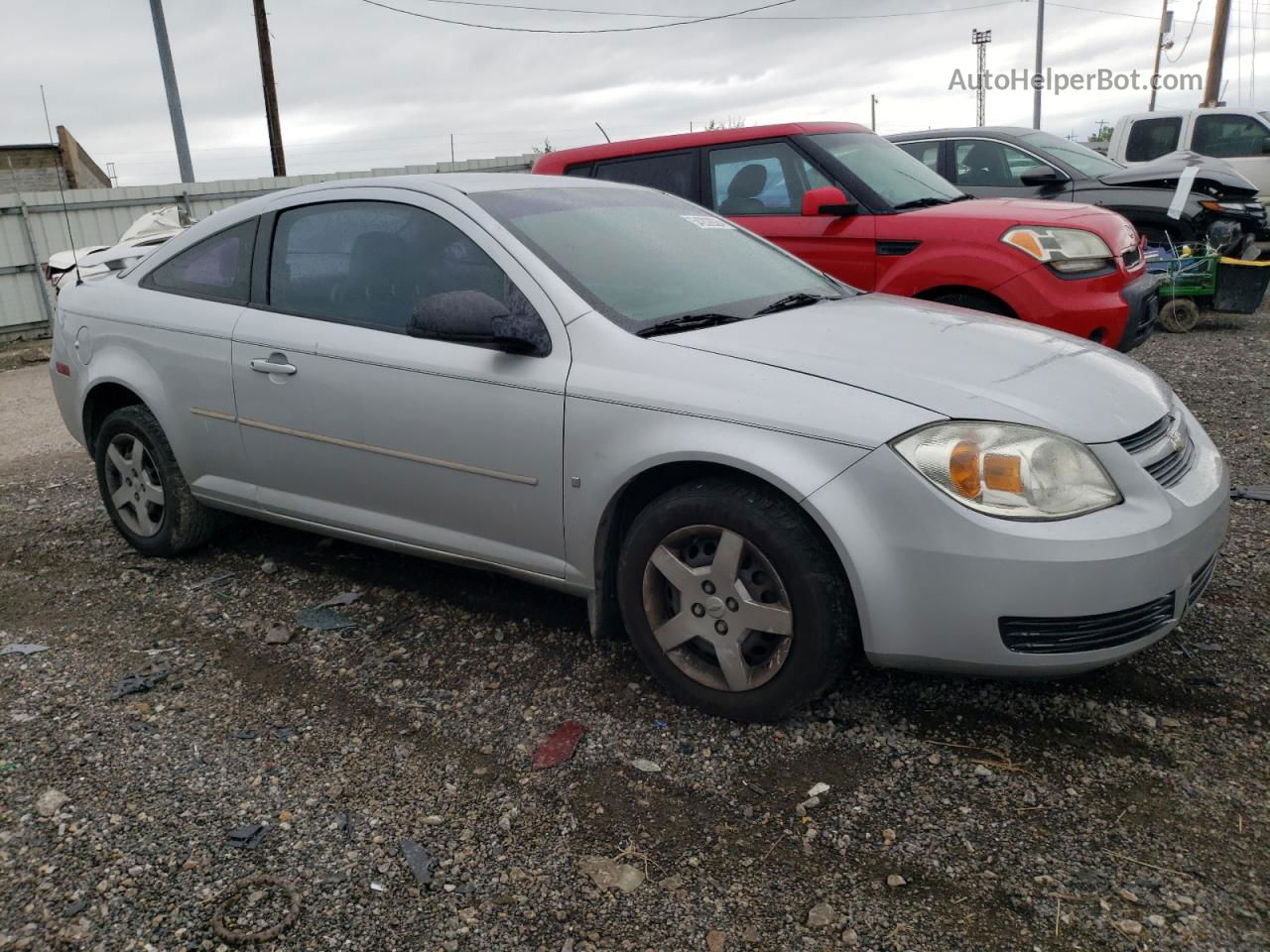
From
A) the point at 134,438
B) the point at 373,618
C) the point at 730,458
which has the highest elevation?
the point at 730,458

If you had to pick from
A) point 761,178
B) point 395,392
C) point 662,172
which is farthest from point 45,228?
point 395,392

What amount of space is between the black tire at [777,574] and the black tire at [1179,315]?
850 centimetres

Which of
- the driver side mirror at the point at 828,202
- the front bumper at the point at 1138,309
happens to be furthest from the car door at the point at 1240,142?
the driver side mirror at the point at 828,202

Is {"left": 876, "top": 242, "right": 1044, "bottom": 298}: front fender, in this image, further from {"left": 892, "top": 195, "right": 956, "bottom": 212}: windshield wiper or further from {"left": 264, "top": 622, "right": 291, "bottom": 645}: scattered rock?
{"left": 264, "top": 622, "right": 291, "bottom": 645}: scattered rock

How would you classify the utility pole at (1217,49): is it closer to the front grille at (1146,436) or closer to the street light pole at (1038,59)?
the street light pole at (1038,59)

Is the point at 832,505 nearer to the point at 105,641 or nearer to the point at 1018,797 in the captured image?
the point at 1018,797

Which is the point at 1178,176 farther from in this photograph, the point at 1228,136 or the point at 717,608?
the point at 717,608

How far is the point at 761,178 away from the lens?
6.75m

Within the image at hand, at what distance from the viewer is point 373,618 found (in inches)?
160

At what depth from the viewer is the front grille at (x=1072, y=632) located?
8.82 ft

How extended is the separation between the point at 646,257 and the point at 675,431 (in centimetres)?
92

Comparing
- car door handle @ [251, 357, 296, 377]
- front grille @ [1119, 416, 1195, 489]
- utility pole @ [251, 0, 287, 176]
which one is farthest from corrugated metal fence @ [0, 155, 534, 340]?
front grille @ [1119, 416, 1195, 489]

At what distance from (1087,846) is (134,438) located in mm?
3989

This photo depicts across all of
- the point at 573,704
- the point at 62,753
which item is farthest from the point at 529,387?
the point at 62,753
